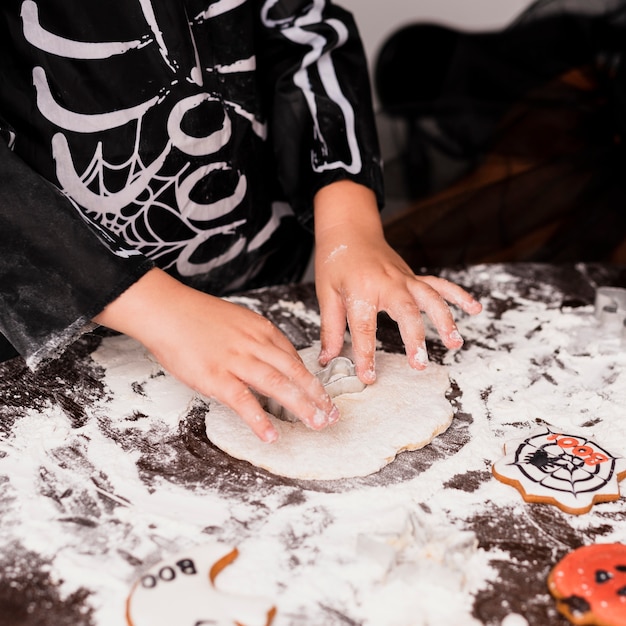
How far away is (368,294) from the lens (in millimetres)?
895

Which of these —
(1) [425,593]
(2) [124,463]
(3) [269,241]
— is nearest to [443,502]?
(1) [425,593]

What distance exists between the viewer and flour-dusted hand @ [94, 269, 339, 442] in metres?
0.71

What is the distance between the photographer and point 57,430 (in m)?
0.77

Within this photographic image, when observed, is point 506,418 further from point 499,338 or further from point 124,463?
point 124,463

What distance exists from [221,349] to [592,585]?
372mm

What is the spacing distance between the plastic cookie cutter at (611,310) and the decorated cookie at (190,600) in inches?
24.9

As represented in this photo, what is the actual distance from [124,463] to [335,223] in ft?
1.44

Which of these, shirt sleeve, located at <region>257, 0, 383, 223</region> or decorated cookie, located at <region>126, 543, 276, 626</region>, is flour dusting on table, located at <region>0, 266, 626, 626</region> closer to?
decorated cookie, located at <region>126, 543, 276, 626</region>

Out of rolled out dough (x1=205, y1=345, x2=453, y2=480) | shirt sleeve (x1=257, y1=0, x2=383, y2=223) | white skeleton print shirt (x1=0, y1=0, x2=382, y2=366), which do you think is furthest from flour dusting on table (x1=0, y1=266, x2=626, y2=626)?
shirt sleeve (x1=257, y1=0, x2=383, y2=223)

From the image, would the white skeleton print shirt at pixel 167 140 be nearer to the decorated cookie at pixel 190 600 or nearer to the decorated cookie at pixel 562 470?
the decorated cookie at pixel 190 600

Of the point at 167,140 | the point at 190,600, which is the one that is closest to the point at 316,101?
the point at 167,140

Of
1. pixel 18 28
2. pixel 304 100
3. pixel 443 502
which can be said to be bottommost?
pixel 443 502

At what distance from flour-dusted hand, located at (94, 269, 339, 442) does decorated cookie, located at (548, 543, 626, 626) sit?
0.24 meters

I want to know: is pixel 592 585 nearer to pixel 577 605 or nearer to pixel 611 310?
pixel 577 605
